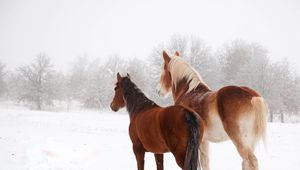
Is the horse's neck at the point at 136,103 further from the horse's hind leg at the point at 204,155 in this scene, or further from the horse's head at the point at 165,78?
the horse's head at the point at 165,78

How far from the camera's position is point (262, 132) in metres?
4.46

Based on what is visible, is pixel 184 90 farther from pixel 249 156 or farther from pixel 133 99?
pixel 249 156

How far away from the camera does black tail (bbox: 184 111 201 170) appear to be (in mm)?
3619

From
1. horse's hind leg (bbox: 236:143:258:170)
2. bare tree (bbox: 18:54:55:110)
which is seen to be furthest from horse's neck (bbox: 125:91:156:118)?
bare tree (bbox: 18:54:55:110)

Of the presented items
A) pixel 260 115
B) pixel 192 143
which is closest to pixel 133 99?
pixel 192 143

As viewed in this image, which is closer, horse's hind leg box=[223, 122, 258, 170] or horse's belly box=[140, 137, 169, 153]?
horse's belly box=[140, 137, 169, 153]

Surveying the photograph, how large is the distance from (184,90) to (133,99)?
1353 millimetres

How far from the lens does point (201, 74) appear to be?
34844 millimetres

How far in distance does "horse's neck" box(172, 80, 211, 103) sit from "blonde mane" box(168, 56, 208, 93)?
0.07 m

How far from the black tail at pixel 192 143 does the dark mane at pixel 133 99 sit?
1169 mm

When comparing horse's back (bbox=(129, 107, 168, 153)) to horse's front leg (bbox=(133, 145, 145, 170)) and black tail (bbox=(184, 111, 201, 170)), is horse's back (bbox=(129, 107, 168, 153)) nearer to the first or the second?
horse's front leg (bbox=(133, 145, 145, 170))

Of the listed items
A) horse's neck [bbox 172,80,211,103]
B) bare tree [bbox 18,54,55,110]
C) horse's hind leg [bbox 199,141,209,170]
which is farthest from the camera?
bare tree [bbox 18,54,55,110]

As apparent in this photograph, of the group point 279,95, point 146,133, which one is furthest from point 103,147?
point 279,95

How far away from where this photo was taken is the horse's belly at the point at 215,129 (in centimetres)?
473
